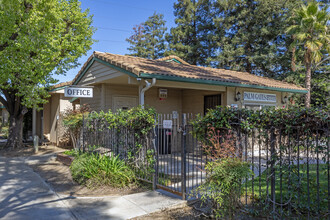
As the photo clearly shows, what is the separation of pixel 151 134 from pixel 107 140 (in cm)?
216

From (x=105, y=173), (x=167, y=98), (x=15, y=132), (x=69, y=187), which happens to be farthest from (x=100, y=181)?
(x=15, y=132)

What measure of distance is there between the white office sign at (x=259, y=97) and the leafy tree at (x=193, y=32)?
15801 millimetres

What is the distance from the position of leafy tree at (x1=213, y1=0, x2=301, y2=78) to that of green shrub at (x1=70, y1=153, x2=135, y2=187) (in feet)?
63.8

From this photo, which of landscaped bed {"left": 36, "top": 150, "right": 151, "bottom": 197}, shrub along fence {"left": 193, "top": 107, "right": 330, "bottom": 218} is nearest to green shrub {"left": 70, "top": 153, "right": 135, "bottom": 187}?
landscaped bed {"left": 36, "top": 150, "right": 151, "bottom": 197}

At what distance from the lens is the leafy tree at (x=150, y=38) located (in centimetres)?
3288

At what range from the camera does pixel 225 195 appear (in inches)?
136

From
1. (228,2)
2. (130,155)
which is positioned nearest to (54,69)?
(130,155)

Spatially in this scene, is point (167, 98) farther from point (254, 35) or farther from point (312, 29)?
point (254, 35)

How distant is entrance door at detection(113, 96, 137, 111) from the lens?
10117 mm

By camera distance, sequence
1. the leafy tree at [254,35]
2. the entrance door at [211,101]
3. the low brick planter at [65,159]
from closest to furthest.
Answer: the low brick planter at [65,159] < the entrance door at [211,101] < the leafy tree at [254,35]

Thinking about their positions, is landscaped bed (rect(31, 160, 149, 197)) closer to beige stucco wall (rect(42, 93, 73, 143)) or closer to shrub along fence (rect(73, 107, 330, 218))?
shrub along fence (rect(73, 107, 330, 218))

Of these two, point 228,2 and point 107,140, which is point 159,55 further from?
point 107,140

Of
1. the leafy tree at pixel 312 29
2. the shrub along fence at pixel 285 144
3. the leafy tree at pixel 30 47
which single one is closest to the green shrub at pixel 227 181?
the shrub along fence at pixel 285 144

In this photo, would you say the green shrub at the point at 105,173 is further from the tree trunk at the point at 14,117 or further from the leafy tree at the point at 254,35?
the leafy tree at the point at 254,35
